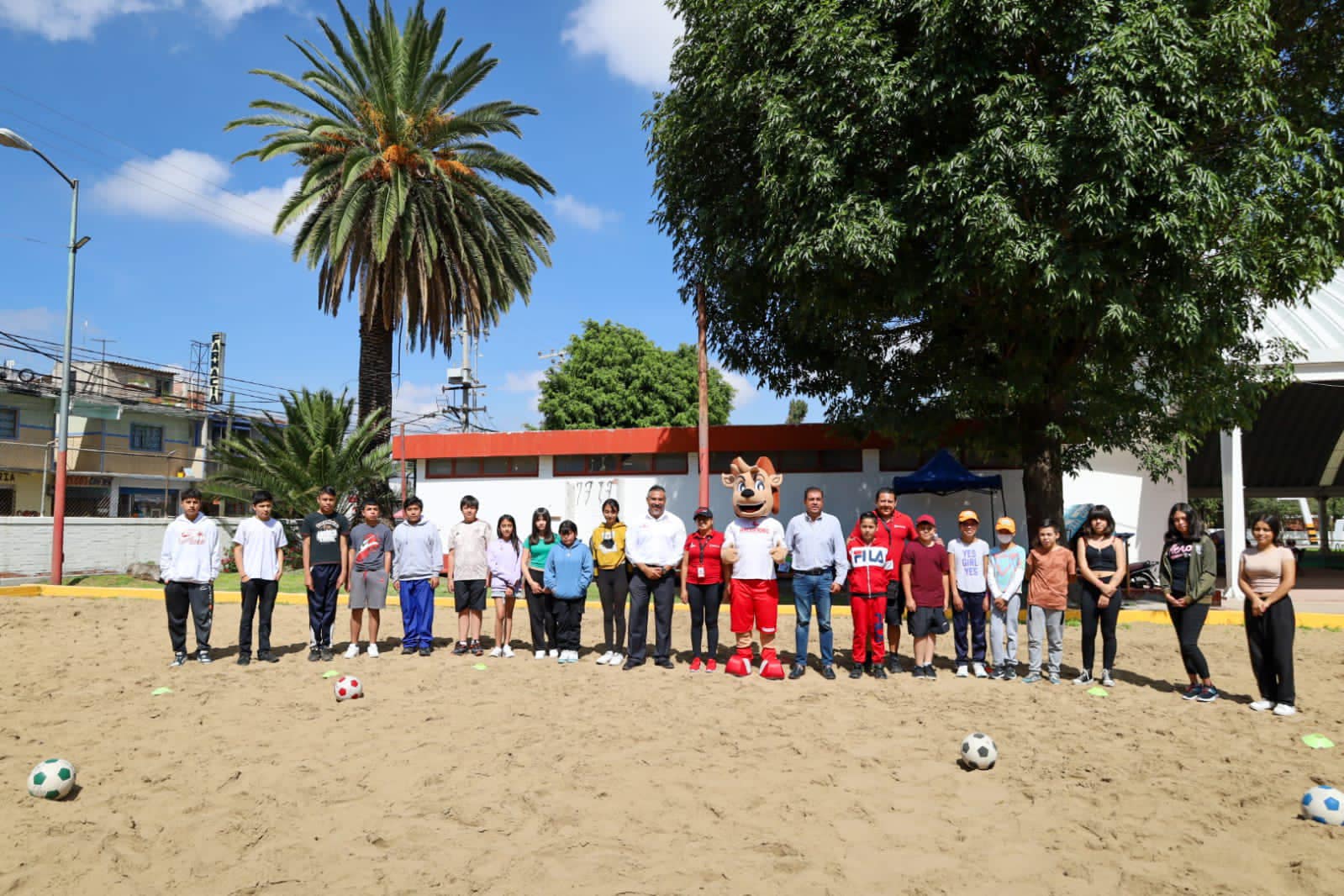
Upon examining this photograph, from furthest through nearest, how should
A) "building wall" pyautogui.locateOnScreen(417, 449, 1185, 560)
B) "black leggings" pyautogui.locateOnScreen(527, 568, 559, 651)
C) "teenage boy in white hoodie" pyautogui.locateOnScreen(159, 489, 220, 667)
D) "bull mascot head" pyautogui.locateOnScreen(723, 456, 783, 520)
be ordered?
"building wall" pyautogui.locateOnScreen(417, 449, 1185, 560) < "black leggings" pyautogui.locateOnScreen(527, 568, 559, 651) < "bull mascot head" pyautogui.locateOnScreen(723, 456, 783, 520) < "teenage boy in white hoodie" pyautogui.locateOnScreen(159, 489, 220, 667)

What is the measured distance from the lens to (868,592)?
321 inches

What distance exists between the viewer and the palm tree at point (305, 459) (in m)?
19.1

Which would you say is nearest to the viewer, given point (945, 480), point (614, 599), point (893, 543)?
point (893, 543)

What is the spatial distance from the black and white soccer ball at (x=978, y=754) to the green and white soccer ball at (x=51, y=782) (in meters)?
5.36

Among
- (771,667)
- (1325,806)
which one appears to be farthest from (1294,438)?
(1325,806)

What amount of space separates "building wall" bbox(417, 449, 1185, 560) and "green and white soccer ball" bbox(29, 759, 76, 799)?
46.7 ft

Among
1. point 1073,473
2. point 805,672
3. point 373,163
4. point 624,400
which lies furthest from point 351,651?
point 624,400

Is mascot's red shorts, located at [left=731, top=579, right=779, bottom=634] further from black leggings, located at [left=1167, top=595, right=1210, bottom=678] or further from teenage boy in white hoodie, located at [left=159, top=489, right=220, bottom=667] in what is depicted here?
teenage boy in white hoodie, located at [left=159, top=489, right=220, bottom=667]

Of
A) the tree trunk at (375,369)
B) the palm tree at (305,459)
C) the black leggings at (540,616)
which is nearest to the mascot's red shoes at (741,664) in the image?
the black leggings at (540,616)

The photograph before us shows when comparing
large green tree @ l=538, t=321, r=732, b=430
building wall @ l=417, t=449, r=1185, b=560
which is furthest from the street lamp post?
large green tree @ l=538, t=321, r=732, b=430

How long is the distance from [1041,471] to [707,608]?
23.3ft

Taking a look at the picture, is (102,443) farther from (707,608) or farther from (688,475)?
(707,608)

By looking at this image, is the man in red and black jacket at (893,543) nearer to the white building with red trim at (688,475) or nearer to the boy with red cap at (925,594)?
the boy with red cap at (925,594)

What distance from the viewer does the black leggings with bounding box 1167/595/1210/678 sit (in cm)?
736
